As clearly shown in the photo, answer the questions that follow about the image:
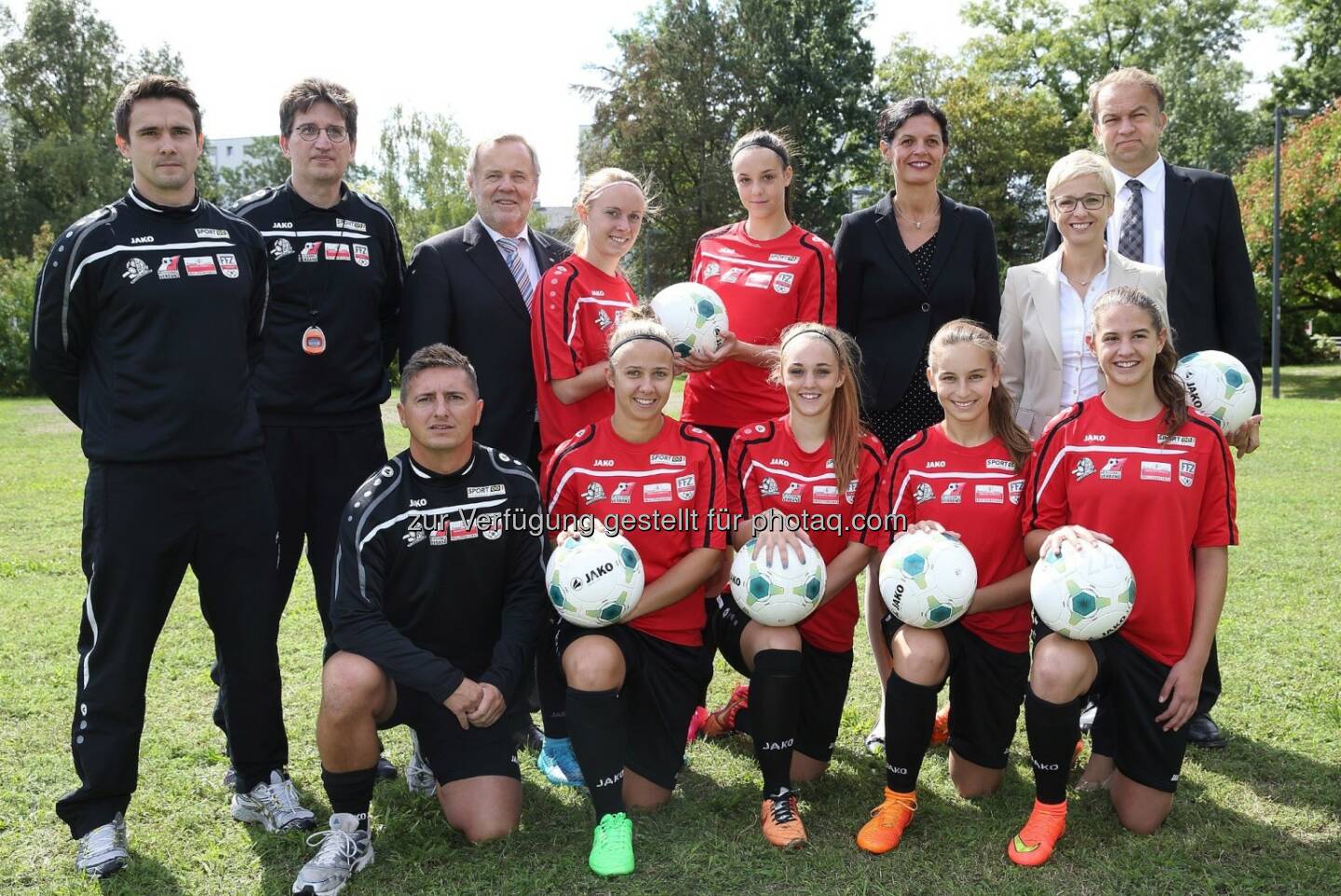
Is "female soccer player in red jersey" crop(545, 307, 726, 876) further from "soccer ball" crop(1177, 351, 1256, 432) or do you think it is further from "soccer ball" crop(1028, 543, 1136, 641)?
"soccer ball" crop(1177, 351, 1256, 432)

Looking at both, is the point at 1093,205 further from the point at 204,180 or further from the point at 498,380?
the point at 204,180

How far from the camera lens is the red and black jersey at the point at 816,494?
4.13 meters

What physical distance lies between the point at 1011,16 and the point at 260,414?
50376mm

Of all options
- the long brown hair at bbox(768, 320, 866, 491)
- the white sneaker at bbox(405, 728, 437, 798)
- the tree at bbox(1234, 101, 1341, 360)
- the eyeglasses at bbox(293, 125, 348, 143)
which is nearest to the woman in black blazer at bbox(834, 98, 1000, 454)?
the long brown hair at bbox(768, 320, 866, 491)

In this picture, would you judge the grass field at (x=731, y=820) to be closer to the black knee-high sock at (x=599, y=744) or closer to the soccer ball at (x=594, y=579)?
the black knee-high sock at (x=599, y=744)

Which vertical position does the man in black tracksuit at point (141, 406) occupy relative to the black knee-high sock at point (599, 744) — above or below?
above

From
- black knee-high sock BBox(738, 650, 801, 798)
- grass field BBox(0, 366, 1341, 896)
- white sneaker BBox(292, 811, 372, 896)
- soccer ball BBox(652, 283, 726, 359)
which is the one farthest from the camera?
soccer ball BBox(652, 283, 726, 359)

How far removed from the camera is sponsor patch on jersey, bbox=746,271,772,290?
4590 mm

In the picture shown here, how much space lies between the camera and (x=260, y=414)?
421cm

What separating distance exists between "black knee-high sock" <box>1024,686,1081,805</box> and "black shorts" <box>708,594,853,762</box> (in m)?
0.79

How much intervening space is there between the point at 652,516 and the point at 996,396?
4.77ft

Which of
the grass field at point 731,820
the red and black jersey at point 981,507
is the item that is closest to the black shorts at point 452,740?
the grass field at point 731,820

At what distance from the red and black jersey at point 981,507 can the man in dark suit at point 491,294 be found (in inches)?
68.7

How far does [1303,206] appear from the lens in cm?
2452
